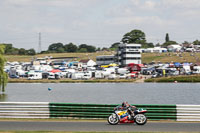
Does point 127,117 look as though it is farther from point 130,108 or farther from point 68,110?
point 68,110

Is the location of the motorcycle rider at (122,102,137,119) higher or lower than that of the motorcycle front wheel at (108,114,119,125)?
higher

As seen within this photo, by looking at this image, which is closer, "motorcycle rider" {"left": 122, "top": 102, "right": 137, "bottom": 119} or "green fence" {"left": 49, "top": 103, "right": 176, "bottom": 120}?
"motorcycle rider" {"left": 122, "top": 102, "right": 137, "bottom": 119}

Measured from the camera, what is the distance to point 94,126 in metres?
24.7

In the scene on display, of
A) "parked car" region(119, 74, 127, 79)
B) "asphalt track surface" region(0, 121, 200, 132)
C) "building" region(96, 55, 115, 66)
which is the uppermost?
"building" region(96, 55, 115, 66)

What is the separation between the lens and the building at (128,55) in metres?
175

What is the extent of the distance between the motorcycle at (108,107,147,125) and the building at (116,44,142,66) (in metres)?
150

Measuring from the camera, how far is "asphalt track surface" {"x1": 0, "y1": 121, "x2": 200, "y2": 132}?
2334 centimetres

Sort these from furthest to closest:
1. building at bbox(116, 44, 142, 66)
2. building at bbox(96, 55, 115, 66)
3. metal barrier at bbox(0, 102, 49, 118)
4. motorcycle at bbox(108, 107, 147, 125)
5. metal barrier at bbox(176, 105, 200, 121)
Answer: building at bbox(96, 55, 115, 66), building at bbox(116, 44, 142, 66), metal barrier at bbox(0, 102, 49, 118), metal barrier at bbox(176, 105, 200, 121), motorcycle at bbox(108, 107, 147, 125)

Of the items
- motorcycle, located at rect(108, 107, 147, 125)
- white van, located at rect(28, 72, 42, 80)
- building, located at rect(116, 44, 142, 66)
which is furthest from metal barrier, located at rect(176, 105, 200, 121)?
building, located at rect(116, 44, 142, 66)

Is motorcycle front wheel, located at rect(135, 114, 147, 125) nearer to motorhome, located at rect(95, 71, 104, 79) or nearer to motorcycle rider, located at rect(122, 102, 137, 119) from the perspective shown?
motorcycle rider, located at rect(122, 102, 137, 119)

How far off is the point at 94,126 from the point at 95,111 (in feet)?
10.6

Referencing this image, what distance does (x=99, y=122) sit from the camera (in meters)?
26.5

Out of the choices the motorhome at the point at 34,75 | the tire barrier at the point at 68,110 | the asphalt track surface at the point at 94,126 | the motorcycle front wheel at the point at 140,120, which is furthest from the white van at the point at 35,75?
the motorcycle front wheel at the point at 140,120

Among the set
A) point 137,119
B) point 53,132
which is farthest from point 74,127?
point 137,119
